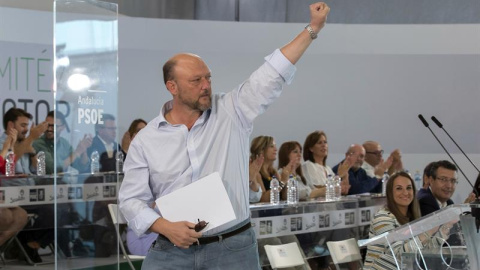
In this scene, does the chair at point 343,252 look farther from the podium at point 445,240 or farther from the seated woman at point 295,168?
the podium at point 445,240

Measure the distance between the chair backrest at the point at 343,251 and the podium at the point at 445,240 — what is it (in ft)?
7.59

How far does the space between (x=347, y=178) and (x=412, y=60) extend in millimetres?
2643

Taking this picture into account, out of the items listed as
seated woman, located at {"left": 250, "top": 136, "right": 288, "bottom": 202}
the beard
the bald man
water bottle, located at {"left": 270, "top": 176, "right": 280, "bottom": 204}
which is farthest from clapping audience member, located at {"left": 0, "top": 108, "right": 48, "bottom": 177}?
the beard

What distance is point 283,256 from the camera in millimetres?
6012

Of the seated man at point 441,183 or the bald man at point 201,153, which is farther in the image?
the seated man at point 441,183

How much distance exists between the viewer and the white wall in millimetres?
10148

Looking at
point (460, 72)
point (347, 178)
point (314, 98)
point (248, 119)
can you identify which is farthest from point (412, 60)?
point (248, 119)

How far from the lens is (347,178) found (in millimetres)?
8297

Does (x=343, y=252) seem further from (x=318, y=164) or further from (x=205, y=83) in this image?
(x=205, y=83)

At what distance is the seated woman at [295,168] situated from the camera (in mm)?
7615

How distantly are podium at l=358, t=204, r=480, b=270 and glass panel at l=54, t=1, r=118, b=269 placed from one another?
58.9 inches

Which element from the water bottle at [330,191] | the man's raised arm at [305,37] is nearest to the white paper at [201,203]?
the man's raised arm at [305,37]

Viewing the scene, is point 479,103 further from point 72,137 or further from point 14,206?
point 72,137

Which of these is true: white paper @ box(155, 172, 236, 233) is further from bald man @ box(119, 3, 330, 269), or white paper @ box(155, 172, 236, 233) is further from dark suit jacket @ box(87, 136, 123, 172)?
dark suit jacket @ box(87, 136, 123, 172)
